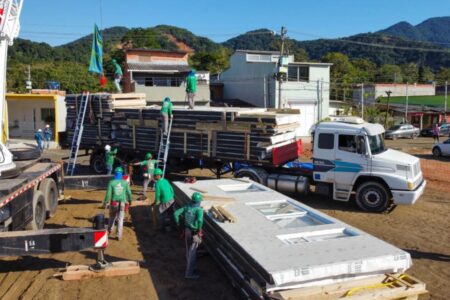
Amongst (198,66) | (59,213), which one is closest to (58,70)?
(198,66)

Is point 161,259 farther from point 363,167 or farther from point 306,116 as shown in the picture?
point 306,116

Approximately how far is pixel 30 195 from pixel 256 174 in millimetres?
7289

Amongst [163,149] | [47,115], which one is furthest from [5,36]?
[47,115]

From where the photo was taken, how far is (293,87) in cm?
4241

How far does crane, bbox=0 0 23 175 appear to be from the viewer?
9469mm

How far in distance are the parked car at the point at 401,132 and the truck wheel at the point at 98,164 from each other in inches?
1177

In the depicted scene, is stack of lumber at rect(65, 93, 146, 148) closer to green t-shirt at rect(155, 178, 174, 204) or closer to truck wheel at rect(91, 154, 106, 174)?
truck wheel at rect(91, 154, 106, 174)

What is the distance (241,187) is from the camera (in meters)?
11.8

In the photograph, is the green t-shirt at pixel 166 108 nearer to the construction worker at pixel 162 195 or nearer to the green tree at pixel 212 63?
the construction worker at pixel 162 195

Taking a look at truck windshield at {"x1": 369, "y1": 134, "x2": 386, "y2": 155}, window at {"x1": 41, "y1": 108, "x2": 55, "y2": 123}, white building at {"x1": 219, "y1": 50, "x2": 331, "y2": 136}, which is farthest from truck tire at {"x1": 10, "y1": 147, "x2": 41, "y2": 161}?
white building at {"x1": 219, "y1": 50, "x2": 331, "y2": 136}

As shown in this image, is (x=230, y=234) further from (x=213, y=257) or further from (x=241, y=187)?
(x=241, y=187)

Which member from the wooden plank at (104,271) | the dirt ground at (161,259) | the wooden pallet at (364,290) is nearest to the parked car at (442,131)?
the dirt ground at (161,259)

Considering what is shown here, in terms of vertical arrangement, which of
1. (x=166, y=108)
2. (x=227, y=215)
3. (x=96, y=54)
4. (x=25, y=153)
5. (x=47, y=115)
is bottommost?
(x=227, y=215)

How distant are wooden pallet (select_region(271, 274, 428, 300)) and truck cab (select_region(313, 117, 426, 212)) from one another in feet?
22.1
